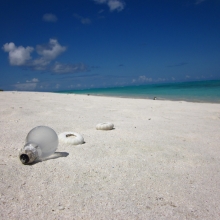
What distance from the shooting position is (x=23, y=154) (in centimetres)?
202

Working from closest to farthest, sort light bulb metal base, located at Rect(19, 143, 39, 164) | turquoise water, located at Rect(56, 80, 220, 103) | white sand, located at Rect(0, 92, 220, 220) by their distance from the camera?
white sand, located at Rect(0, 92, 220, 220) < light bulb metal base, located at Rect(19, 143, 39, 164) < turquoise water, located at Rect(56, 80, 220, 103)

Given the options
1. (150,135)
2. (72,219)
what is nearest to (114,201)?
(72,219)

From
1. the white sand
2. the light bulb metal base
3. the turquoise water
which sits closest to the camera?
the white sand

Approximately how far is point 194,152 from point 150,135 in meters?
0.89

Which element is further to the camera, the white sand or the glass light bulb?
the glass light bulb

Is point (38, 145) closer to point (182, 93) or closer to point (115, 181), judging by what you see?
point (115, 181)

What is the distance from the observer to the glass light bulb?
79.1 inches

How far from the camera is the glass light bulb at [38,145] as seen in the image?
2.01 meters

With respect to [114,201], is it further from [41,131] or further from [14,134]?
[14,134]

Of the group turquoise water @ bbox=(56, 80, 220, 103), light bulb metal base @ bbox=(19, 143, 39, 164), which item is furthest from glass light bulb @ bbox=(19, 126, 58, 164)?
turquoise water @ bbox=(56, 80, 220, 103)

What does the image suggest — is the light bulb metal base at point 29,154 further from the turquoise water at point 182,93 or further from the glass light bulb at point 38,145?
the turquoise water at point 182,93

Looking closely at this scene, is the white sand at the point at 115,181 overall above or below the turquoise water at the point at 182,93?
below

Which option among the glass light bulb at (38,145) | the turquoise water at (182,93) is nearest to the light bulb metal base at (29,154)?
the glass light bulb at (38,145)

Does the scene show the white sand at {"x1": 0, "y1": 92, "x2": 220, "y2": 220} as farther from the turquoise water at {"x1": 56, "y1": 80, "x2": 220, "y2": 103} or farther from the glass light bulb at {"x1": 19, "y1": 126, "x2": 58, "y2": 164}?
the turquoise water at {"x1": 56, "y1": 80, "x2": 220, "y2": 103}
